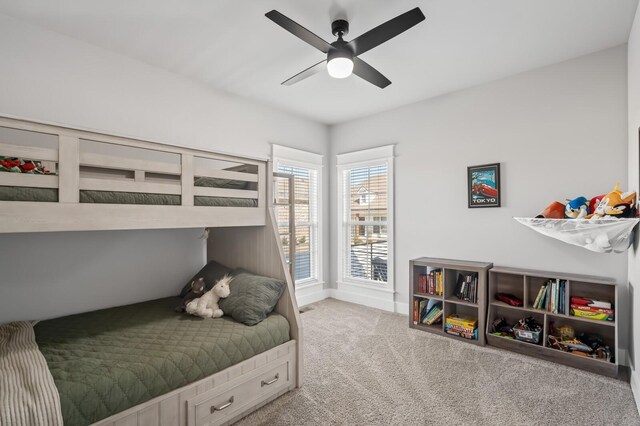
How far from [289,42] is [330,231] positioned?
2.81 meters

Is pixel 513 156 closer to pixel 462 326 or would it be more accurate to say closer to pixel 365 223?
pixel 462 326

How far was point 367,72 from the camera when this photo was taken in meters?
2.40

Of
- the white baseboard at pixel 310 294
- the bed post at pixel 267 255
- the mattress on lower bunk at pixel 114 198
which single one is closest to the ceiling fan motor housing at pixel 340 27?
the bed post at pixel 267 255

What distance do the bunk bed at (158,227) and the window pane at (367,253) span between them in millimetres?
Result: 2103

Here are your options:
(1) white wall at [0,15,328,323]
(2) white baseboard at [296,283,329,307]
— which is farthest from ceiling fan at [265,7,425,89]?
(2) white baseboard at [296,283,329,307]

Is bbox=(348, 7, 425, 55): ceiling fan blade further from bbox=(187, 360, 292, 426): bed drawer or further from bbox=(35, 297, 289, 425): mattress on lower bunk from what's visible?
bbox=(187, 360, 292, 426): bed drawer

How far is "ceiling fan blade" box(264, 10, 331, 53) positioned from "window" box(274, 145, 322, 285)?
81.1 inches

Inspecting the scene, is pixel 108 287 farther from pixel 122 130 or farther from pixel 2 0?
pixel 2 0

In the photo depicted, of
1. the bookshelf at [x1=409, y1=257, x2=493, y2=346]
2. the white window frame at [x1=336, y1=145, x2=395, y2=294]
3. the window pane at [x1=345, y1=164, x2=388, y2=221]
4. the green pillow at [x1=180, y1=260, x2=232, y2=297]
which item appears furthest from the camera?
the window pane at [x1=345, y1=164, x2=388, y2=221]

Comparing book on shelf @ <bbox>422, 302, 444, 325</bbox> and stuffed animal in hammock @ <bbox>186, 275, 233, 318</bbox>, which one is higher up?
stuffed animal in hammock @ <bbox>186, 275, 233, 318</bbox>

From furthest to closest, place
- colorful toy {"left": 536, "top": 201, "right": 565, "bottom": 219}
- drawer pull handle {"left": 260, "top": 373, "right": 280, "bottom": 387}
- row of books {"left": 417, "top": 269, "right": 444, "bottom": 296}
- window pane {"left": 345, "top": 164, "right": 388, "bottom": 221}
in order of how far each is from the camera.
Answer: window pane {"left": 345, "top": 164, "right": 388, "bottom": 221} → row of books {"left": 417, "top": 269, "right": 444, "bottom": 296} → colorful toy {"left": 536, "top": 201, "right": 565, "bottom": 219} → drawer pull handle {"left": 260, "top": 373, "right": 280, "bottom": 387}

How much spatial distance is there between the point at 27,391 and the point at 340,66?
7.91 ft

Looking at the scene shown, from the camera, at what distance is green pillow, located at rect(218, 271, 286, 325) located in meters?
2.13

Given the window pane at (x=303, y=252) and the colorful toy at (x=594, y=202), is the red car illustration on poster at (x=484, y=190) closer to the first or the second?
the colorful toy at (x=594, y=202)
